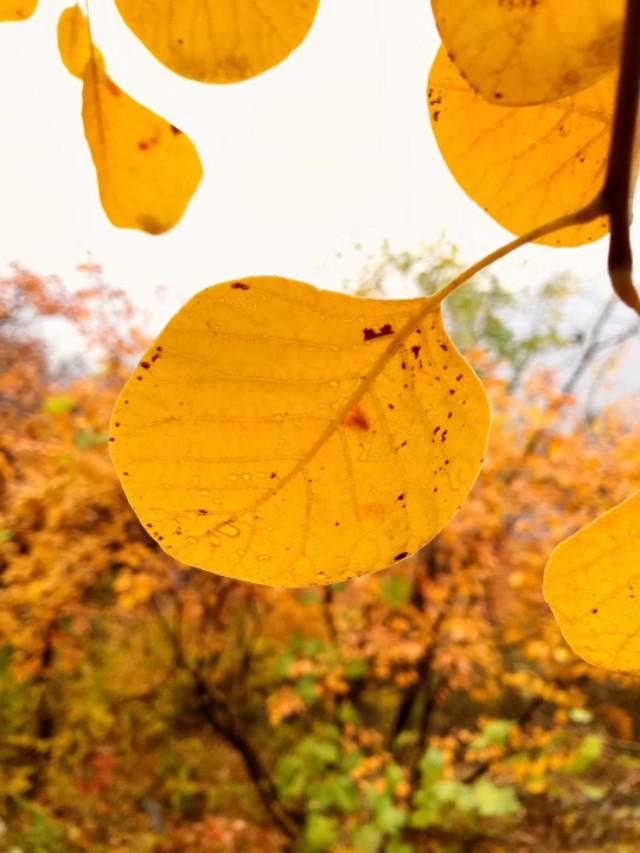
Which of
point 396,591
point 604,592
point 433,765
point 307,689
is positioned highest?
point 604,592

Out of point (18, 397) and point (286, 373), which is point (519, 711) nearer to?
point (18, 397)

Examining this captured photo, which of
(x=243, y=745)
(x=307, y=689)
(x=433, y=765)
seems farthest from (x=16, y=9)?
(x=243, y=745)

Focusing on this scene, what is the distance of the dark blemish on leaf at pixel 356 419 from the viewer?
0.16 m

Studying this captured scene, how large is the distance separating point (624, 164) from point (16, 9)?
17 cm

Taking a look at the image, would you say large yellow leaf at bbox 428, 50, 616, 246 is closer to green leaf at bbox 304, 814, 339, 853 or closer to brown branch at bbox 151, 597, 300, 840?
green leaf at bbox 304, 814, 339, 853

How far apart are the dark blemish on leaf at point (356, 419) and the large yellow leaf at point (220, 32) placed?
81 millimetres

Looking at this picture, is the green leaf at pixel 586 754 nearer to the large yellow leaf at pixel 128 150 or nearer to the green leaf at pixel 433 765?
the green leaf at pixel 433 765

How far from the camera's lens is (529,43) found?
0.41 ft

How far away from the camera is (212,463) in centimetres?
15

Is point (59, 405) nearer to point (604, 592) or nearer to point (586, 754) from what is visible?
point (586, 754)

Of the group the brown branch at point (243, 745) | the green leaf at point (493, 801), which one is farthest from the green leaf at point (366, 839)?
the brown branch at point (243, 745)

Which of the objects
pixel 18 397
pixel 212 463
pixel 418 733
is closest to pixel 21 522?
pixel 18 397

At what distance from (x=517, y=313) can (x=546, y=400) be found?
4.50ft

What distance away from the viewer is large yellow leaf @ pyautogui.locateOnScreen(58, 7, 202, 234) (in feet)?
0.65
